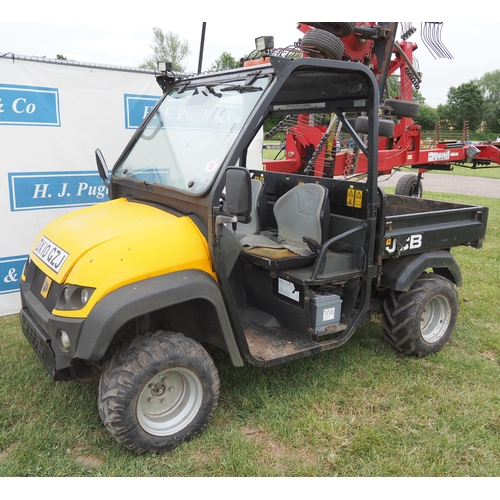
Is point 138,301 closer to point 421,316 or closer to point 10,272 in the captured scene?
point 421,316

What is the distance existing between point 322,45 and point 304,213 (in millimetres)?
1239

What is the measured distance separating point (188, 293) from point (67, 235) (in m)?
0.94

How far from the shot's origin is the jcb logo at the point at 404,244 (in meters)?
3.80

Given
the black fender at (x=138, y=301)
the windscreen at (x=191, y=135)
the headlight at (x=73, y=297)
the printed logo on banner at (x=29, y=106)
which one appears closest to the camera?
the black fender at (x=138, y=301)

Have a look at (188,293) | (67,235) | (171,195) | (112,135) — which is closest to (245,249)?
(171,195)

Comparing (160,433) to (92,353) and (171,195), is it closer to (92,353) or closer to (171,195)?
(92,353)

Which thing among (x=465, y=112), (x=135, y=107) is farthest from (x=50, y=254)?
(x=465, y=112)

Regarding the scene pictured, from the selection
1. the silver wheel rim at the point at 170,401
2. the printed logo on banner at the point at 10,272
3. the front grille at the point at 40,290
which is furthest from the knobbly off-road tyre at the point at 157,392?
the printed logo on banner at the point at 10,272

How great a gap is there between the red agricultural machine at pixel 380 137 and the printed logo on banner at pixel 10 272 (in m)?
3.21

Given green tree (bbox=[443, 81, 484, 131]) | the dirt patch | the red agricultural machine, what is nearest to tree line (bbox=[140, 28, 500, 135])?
green tree (bbox=[443, 81, 484, 131])

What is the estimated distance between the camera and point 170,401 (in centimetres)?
313

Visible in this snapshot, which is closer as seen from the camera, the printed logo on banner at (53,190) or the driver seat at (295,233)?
the driver seat at (295,233)

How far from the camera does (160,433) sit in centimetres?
300

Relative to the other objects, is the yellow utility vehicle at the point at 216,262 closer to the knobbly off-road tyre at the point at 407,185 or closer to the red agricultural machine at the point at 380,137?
the red agricultural machine at the point at 380,137
